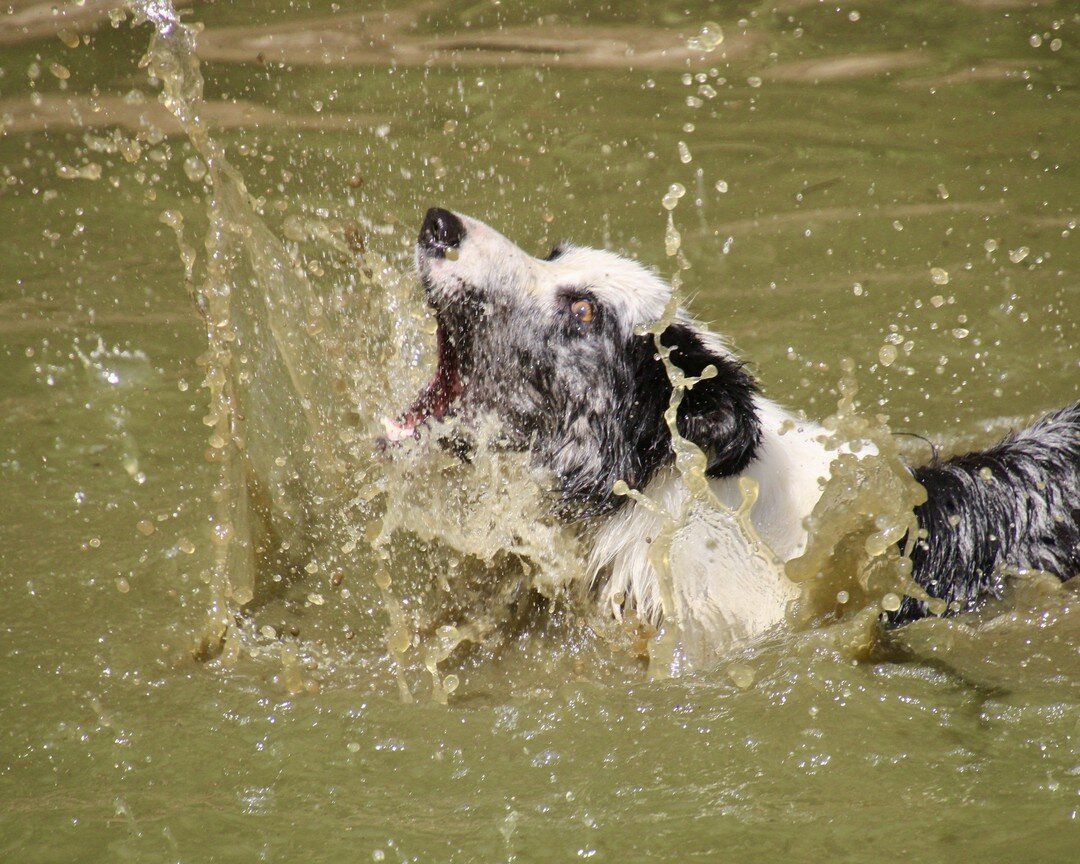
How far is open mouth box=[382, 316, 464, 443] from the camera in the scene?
141 inches

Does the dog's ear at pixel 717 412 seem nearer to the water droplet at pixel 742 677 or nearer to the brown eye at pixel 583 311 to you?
the brown eye at pixel 583 311

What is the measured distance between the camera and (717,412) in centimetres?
329

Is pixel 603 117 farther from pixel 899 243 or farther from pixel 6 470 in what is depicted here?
pixel 6 470

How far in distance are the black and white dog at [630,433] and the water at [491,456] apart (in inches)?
5.3

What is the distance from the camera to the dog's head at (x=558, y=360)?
345 centimetres

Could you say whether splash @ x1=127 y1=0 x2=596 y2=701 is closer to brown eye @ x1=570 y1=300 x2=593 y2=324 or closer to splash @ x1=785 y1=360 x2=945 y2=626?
brown eye @ x1=570 y1=300 x2=593 y2=324

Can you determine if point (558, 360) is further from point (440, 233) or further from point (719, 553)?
point (719, 553)

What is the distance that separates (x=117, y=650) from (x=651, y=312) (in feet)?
6.17

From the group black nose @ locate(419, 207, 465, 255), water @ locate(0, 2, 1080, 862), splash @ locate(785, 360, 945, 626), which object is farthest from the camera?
black nose @ locate(419, 207, 465, 255)

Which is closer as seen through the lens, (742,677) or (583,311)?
(742,677)

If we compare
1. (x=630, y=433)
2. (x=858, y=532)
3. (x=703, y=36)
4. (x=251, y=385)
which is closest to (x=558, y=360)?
(x=630, y=433)

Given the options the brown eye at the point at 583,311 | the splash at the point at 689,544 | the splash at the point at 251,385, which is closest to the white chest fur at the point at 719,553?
the splash at the point at 689,544

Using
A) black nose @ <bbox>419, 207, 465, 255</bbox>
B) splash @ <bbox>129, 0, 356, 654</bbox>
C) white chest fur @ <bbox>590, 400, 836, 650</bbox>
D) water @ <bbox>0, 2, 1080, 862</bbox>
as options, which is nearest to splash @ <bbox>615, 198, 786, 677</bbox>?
white chest fur @ <bbox>590, 400, 836, 650</bbox>

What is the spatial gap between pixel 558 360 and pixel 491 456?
14.1 inches
